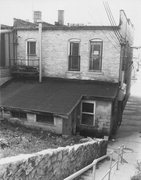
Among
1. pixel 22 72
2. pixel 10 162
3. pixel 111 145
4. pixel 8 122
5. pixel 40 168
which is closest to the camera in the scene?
pixel 10 162

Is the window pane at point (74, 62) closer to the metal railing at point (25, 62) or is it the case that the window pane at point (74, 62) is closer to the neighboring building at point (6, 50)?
the metal railing at point (25, 62)

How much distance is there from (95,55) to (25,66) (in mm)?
5201

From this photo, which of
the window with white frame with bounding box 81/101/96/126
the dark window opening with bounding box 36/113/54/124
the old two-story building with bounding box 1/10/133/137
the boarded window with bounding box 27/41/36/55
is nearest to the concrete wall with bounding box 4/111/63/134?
the old two-story building with bounding box 1/10/133/137

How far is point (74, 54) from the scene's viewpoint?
1611cm

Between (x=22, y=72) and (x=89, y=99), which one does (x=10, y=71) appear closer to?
(x=22, y=72)

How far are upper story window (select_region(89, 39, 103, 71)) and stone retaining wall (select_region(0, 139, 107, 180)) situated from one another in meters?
8.02

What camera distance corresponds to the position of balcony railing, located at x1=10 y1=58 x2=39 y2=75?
55.0 ft

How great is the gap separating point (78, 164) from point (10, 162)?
4.09 meters

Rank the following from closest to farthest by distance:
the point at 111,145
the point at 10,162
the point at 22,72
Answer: the point at 10,162 → the point at 111,145 → the point at 22,72

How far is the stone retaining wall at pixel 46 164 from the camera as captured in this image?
4035 mm

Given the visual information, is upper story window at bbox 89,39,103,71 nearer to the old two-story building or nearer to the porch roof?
the old two-story building

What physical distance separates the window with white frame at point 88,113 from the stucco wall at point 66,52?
2228 millimetres

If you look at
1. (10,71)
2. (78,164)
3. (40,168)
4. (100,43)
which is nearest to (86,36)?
(100,43)

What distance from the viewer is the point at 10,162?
3980mm
